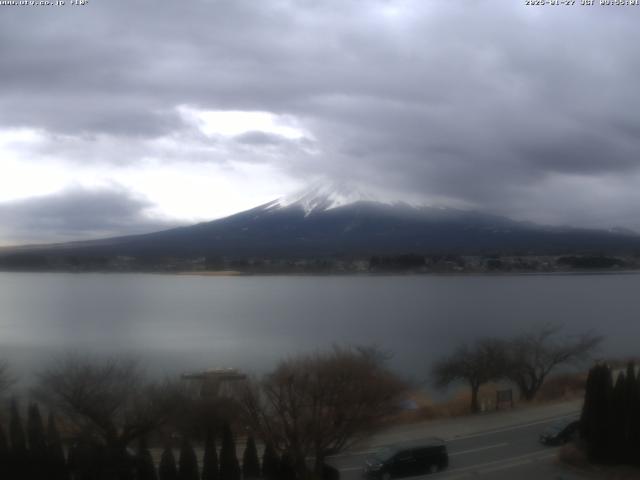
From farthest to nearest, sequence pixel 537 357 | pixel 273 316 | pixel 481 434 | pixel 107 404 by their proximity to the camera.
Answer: pixel 273 316 → pixel 537 357 → pixel 481 434 → pixel 107 404

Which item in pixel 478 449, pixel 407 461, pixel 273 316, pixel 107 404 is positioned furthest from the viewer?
pixel 273 316

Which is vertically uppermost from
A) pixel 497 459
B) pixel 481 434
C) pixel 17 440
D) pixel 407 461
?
pixel 17 440

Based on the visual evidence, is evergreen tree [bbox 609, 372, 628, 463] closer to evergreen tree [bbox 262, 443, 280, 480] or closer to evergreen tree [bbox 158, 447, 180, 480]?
evergreen tree [bbox 262, 443, 280, 480]

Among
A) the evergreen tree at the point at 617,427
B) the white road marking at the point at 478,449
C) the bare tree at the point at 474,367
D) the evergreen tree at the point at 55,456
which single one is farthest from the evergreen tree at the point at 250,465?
the bare tree at the point at 474,367

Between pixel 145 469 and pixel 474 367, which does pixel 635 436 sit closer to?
pixel 474 367

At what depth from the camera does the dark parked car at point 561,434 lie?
9039 mm

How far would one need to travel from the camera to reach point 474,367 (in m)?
13.6

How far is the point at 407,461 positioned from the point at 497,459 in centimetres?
130

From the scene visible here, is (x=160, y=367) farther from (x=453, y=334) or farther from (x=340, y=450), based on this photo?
(x=453, y=334)

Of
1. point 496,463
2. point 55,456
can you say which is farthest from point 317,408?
point 55,456

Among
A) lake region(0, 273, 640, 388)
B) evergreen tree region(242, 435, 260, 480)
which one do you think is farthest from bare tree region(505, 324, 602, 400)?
evergreen tree region(242, 435, 260, 480)

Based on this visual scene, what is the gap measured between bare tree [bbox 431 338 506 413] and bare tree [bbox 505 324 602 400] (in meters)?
0.29

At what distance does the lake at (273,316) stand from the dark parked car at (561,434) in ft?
22.2

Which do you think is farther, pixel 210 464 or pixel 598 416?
pixel 598 416
